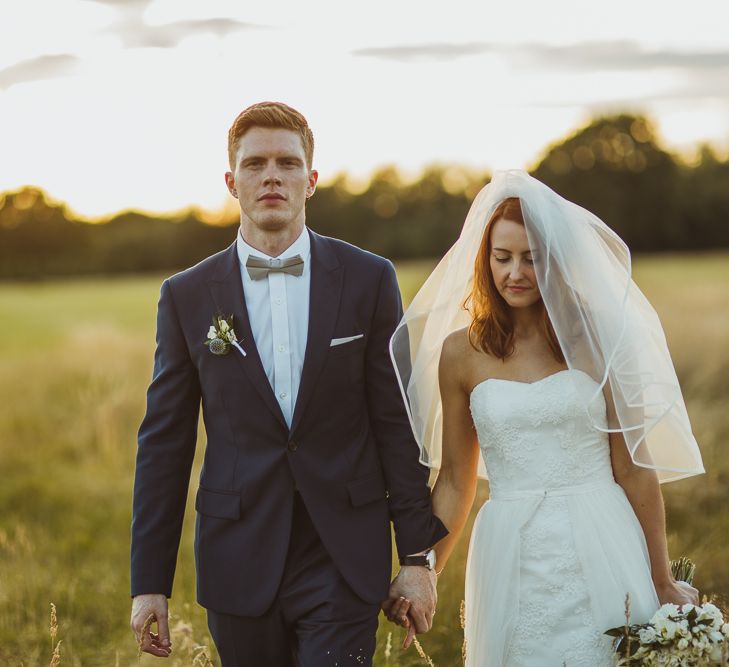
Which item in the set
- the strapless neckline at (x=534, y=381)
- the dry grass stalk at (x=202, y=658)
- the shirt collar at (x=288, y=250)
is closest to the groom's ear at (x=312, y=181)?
the shirt collar at (x=288, y=250)

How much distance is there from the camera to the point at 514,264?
13.3 feet

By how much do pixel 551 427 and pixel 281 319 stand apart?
1171mm

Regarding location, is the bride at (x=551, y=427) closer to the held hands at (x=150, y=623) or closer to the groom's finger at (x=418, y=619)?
the groom's finger at (x=418, y=619)

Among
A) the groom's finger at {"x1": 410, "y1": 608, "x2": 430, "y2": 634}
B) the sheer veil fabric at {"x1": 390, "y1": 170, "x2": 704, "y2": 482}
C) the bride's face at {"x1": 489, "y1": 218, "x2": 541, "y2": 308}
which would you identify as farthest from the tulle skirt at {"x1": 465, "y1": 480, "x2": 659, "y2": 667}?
the bride's face at {"x1": 489, "y1": 218, "x2": 541, "y2": 308}

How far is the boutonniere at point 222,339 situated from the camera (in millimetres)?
3641

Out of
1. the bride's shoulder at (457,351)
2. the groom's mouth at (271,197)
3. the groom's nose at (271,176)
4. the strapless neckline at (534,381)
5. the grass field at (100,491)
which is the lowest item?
the grass field at (100,491)

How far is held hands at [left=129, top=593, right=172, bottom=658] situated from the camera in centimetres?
367

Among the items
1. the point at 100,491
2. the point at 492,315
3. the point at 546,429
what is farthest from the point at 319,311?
the point at 100,491

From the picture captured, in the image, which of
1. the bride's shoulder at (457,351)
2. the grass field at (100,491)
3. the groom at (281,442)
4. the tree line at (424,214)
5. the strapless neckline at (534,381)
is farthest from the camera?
the tree line at (424,214)

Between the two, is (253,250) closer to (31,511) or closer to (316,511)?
(316,511)

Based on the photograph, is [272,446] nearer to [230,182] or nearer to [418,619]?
[418,619]

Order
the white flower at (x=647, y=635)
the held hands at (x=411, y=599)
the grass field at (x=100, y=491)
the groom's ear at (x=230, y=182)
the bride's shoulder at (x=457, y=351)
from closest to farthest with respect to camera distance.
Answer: the white flower at (x=647, y=635), the held hands at (x=411, y=599), the groom's ear at (x=230, y=182), the bride's shoulder at (x=457, y=351), the grass field at (x=100, y=491)

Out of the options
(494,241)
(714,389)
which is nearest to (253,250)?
(494,241)

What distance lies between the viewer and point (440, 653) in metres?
5.54
